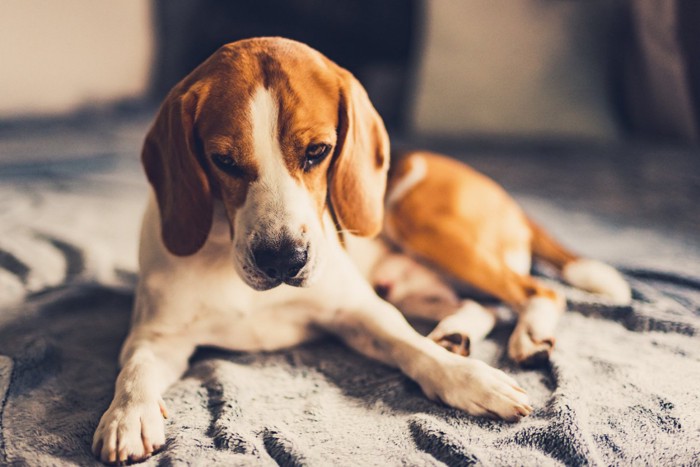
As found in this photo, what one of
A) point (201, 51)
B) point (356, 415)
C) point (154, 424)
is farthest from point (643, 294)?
point (201, 51)

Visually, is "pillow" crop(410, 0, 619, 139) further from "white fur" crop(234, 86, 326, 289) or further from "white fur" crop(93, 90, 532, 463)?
"white fur" crop(234, 86, 326, 289)

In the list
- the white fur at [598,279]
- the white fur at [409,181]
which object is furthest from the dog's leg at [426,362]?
the white fur at [598,279]

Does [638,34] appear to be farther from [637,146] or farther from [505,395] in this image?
[505,395]

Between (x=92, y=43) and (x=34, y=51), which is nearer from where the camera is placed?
(x=34, y=51)

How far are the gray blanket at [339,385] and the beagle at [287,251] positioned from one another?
58 millimetres

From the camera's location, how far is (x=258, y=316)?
5.38ft

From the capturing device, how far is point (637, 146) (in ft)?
9.80

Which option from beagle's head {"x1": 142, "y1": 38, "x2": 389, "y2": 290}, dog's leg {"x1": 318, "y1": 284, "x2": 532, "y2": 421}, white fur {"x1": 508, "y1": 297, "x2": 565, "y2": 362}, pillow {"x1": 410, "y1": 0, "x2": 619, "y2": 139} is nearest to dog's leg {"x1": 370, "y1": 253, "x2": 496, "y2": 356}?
white fur {"x1": 508, "y1": 297, "x2": 565, "y2": 362}

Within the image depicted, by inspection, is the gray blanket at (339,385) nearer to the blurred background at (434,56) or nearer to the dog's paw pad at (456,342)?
the dog's paw pad at (456,342)

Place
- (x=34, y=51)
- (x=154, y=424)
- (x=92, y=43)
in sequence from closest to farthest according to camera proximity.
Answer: (x=154, y=424), (x=34, y=51), (x=92, y=43)

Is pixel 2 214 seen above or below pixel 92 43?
below

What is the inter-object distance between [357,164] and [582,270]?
85 cm

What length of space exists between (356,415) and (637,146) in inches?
89.7

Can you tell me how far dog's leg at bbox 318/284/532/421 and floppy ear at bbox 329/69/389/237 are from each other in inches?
7.9
